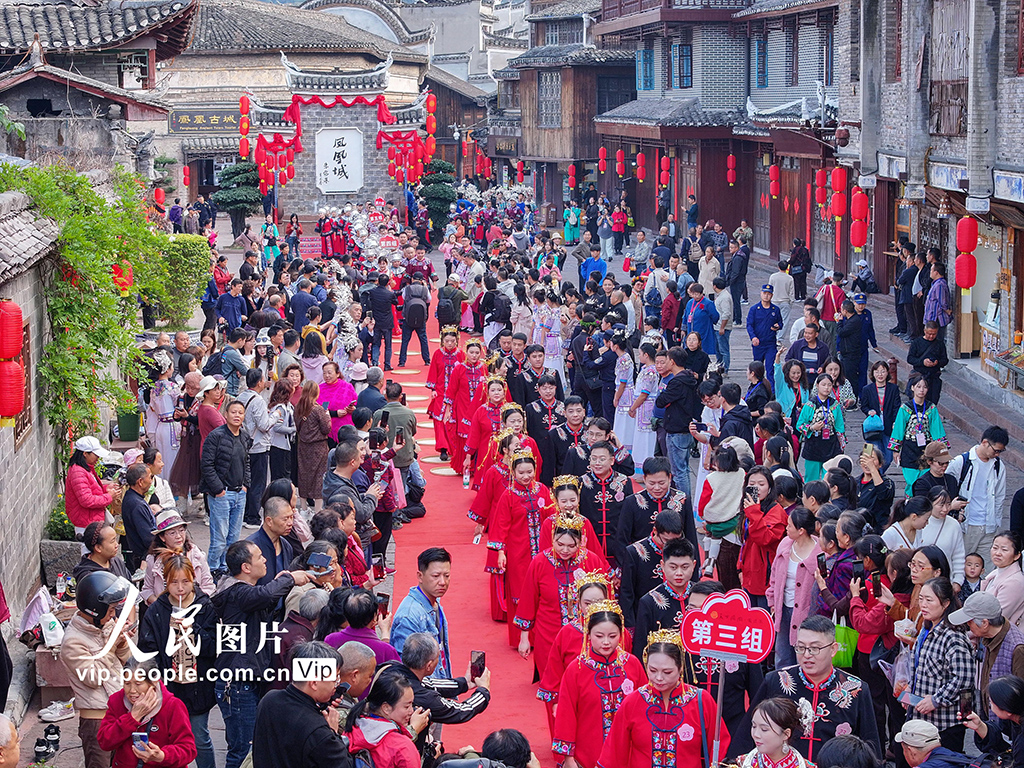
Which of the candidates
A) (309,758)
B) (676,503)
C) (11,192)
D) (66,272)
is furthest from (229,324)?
(309,758)

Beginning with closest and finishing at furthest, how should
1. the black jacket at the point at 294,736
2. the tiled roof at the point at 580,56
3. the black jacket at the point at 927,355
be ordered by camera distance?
the black jacket at the point at 294,736
the black jacket at the point at 927,355
the tiled roof at the point at 580,56

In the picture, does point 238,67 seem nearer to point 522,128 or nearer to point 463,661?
point 522,128

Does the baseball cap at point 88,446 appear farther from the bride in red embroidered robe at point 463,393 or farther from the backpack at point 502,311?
the backpack at point 502,311

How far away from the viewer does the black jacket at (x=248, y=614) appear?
707 centimetres

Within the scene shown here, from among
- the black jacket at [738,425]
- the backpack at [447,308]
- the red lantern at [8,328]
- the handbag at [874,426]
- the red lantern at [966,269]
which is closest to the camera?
the red lantern at [8,328]

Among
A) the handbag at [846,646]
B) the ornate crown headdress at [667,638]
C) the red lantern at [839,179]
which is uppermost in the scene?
the red lantern at [839,179]

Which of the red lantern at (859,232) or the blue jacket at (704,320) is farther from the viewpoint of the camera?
the red lantern at (859,232)

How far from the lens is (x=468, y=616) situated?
34.8 ft

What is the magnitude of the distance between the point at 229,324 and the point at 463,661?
399 inches

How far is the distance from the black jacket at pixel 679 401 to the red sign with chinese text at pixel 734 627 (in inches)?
255

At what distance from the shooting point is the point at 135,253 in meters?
13.2

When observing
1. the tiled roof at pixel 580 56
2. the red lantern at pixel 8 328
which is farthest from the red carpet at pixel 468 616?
the tiled roof at pixel 580 56

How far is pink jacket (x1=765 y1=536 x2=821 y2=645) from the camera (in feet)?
26.2

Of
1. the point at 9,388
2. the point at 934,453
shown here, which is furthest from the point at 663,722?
the point at 9,388
